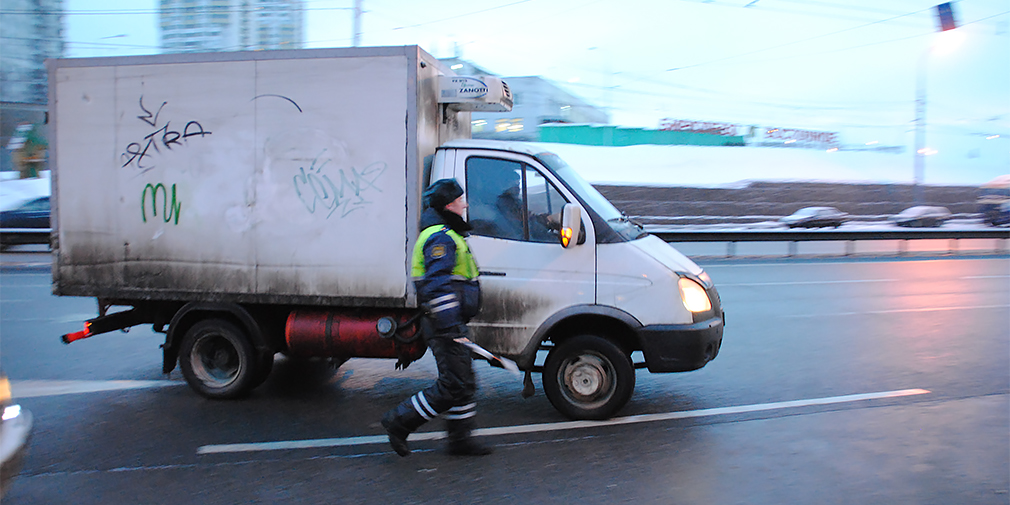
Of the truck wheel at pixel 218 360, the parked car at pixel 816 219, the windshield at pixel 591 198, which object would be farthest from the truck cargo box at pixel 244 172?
the parked car at pixel 816 219

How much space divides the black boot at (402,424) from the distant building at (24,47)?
64692 mm

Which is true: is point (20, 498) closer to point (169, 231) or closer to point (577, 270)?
point (169, 231)

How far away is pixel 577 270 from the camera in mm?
5207

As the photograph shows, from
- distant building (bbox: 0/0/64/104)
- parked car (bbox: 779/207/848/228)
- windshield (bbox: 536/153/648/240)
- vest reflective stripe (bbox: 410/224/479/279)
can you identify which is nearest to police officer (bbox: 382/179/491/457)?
vest reflective stripe (bbox: 410/224/479/279)

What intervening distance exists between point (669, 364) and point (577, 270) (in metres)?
0.95

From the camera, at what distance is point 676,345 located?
16.7 ft

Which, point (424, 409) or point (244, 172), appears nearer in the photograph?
point (424, 409)

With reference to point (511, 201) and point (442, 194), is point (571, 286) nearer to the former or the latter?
point (511, 201)

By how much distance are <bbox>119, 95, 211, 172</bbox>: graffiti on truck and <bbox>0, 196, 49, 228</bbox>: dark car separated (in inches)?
776

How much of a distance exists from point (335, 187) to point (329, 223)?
0.92ft

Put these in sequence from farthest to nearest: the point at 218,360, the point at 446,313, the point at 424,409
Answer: the point at 218,360
the point at 424,409
the point at 446,313

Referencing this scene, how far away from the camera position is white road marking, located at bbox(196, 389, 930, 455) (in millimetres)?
4801

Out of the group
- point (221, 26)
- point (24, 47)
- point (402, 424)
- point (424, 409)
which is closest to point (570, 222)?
point (424, 409)

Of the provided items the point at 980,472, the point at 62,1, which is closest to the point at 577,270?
the point at 980,472
